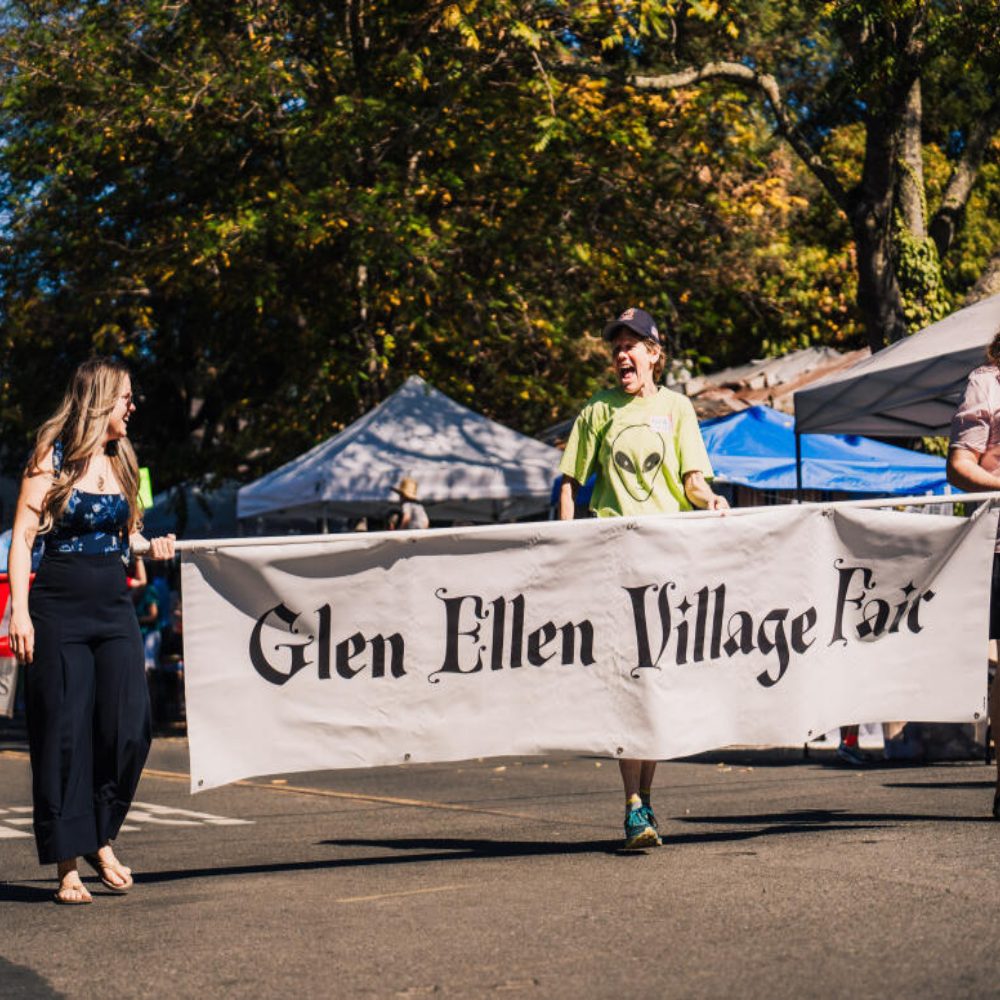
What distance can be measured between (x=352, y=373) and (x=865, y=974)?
19159 mm

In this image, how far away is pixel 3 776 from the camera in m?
12.7

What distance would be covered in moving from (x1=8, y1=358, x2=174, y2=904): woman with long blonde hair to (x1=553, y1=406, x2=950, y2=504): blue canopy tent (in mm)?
10900

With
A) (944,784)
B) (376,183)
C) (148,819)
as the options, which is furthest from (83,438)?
(376,183)

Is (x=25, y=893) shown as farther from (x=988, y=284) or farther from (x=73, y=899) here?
(x=988, y=284)

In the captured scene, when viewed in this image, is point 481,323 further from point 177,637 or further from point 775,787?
point 775,787

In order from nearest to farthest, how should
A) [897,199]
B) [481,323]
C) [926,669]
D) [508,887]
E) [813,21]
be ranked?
[508,887]
[926,669]
[897,199]
[813,21]
[481,323]

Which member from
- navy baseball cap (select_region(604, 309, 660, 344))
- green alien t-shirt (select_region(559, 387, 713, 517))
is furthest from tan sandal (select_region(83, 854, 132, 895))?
navy baseball cap (select_region(604, 309, 660, 344))

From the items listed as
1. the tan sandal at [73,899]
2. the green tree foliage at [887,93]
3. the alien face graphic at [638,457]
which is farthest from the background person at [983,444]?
the green tree foliage at [887,93]

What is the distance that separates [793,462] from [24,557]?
12439mm

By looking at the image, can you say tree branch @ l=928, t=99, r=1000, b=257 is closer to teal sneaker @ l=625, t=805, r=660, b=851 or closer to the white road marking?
the white road marking

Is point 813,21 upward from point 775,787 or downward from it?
upward

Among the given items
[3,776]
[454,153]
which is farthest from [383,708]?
[454,153]

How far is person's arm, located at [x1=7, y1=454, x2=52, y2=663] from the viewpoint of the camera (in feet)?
21.0

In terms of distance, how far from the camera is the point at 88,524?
661 cm
